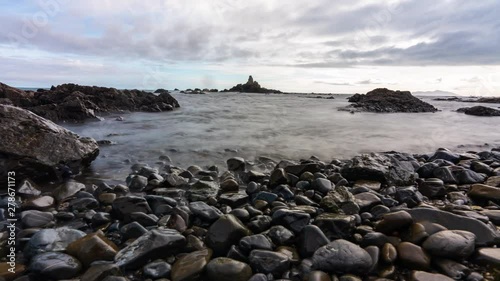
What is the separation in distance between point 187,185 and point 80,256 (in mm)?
2770

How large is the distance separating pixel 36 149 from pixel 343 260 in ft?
20.1

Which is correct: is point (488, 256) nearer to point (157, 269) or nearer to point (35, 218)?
point (157, 269)

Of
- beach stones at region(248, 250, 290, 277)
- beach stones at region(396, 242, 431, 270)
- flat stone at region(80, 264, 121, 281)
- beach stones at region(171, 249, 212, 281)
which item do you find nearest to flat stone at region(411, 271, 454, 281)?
beach stones at region(396, 242, 431, 270)

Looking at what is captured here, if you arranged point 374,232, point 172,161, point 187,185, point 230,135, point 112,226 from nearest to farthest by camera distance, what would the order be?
point 374,232
point 112,226
point 187,185
point 172,161
point 230,135

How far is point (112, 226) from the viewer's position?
3938mm

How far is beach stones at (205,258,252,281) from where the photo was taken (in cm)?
286

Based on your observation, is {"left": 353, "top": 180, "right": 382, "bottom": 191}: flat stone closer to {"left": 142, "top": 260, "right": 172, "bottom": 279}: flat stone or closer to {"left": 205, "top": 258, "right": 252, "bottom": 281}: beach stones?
{"left": 205, "top": 258, "right": 252, "bottom": 281}: beach stones

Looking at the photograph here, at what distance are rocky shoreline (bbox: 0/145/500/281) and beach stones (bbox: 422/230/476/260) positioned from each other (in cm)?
1

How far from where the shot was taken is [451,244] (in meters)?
3.08

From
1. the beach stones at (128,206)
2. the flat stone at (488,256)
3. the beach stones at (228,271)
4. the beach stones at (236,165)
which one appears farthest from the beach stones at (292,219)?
the beach stones at (236,165)

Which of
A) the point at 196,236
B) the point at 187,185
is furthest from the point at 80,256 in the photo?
the point at 187,185

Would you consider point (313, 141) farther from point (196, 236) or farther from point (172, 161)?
point (196, 236)

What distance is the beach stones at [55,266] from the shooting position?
2869mm

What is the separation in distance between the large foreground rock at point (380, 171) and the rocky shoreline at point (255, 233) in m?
0.39
